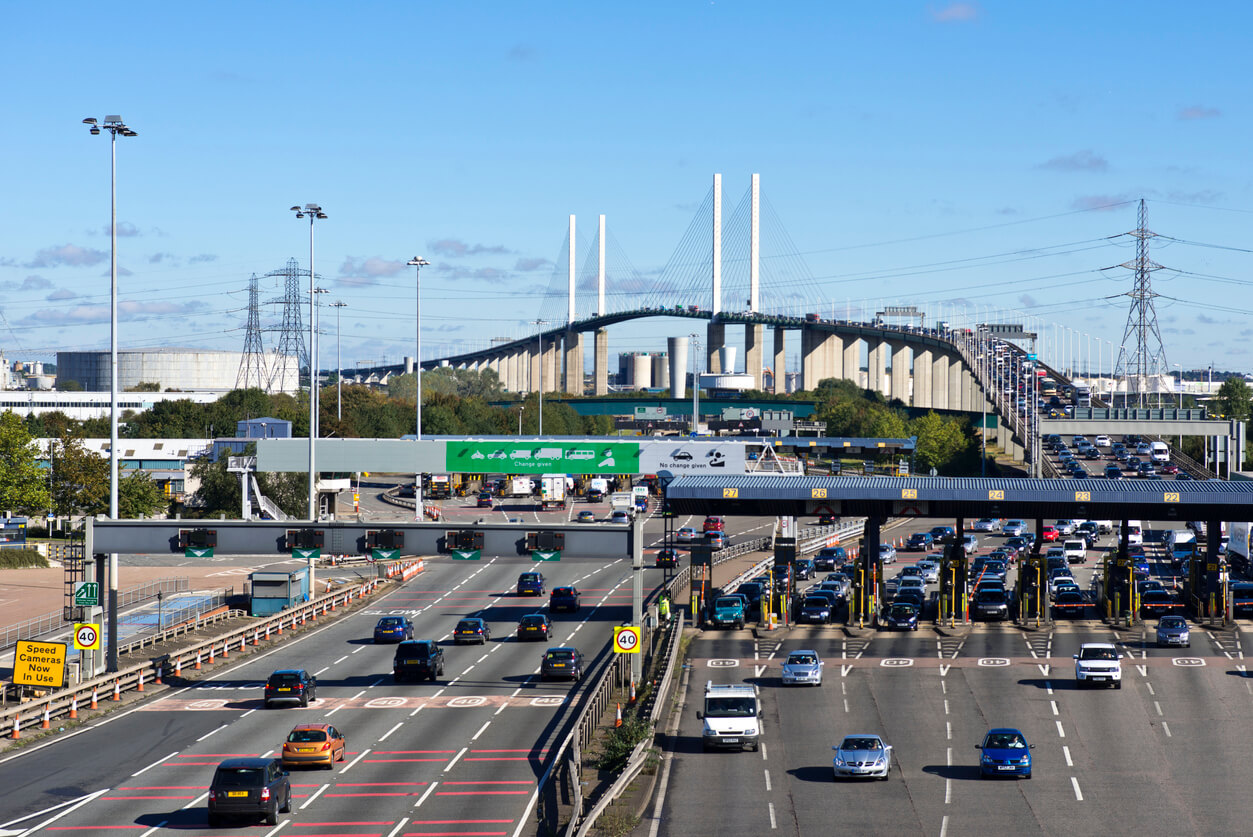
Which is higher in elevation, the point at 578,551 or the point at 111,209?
the point at 111,209

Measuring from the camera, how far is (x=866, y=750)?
32094 millimetres

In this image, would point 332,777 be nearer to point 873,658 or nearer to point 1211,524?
point 873,658

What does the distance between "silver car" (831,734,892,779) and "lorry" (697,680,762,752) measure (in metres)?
3.25

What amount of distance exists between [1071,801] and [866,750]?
14.9ft

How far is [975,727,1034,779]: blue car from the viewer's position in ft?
104

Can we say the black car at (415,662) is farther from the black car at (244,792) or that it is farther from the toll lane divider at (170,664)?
the black car at (244,792)

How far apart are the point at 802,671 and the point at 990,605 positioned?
54.3 feet

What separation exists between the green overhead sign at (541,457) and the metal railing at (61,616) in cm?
1673

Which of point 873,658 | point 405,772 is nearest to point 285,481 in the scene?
point 873,658

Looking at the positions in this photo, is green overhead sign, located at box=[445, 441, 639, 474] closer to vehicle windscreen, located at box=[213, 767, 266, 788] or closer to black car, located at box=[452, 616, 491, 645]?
black car, located at box=[452, 616, 491, 645]

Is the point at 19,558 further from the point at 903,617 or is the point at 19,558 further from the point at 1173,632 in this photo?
the point at 1173,632

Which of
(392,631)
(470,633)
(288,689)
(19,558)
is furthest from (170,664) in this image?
(19,558)

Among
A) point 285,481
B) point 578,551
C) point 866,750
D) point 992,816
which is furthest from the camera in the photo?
point 285,481

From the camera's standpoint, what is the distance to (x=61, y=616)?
63.5 metres
